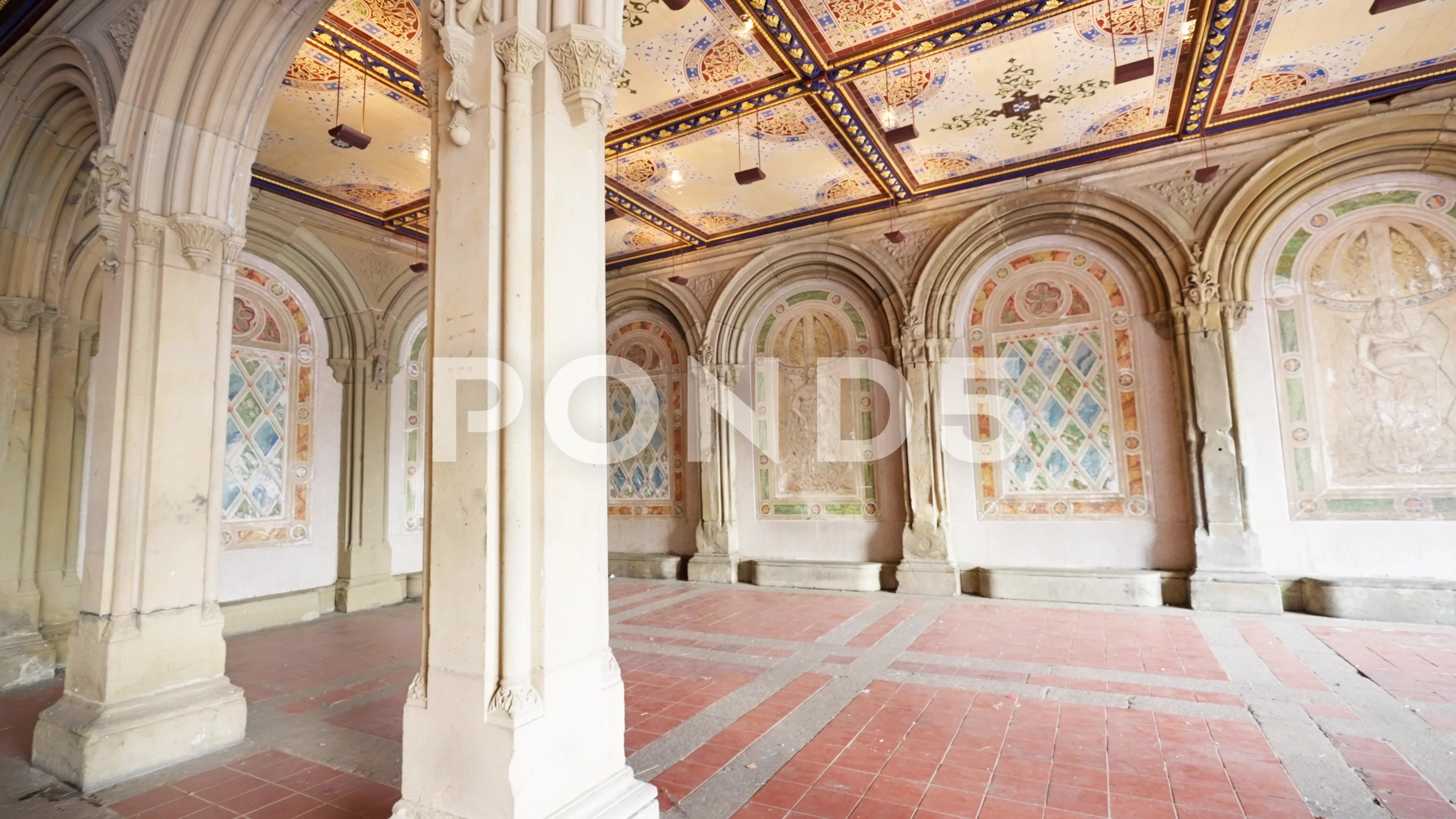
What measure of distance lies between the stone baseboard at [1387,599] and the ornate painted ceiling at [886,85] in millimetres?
4265

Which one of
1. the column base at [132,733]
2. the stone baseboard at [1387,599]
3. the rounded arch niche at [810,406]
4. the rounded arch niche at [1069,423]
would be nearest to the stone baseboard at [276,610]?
the column base at [132,733]

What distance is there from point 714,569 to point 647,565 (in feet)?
3.40

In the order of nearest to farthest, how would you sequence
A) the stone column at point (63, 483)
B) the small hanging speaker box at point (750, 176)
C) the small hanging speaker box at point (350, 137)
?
the small hanging speaker box at point (350, 137) → the stone column at point (63, 483) → the small hanging speaker box at point (750, 176)

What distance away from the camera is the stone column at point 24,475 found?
511 cm

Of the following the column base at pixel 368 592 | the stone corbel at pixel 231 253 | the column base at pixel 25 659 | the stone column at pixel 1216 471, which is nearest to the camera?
the stone corbel at pixel 231 253

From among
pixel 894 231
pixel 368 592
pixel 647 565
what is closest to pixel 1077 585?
pixel 894 231

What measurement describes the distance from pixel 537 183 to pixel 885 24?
380 centimetres

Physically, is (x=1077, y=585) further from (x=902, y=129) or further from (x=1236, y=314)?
(x=902, y=129)

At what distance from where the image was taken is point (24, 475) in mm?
5410

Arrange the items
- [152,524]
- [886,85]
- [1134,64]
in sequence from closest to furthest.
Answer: [152,524] → [1134,64] → [886,85]

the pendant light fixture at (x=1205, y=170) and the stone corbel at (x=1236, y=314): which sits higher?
the pendant light fixture at (x=1205, y=170)

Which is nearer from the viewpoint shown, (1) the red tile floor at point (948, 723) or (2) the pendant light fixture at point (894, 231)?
(1) the red tile floor at point (948, 723)

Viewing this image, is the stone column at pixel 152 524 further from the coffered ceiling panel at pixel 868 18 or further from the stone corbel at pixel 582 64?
the coffered ceiling panel at pixel 868 18

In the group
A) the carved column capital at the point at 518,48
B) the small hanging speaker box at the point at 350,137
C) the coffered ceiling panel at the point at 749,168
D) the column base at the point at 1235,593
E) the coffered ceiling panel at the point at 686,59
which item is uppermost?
the coffered ceiling panel at the point at 686,59
